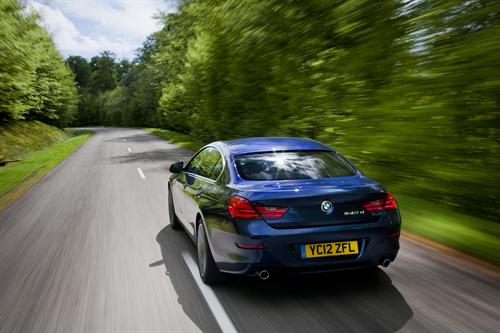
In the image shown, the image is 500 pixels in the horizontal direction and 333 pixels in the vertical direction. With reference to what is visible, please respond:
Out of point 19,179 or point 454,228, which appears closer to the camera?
point 454,228

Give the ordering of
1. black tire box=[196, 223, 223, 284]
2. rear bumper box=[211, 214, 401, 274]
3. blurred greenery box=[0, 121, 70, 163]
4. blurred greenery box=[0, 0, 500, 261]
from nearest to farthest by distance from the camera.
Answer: rear bumper box=[211, 214, 401, 274], black tire box=[196, 223, 223, 284], blurred greenery box=[0, 0, 500, 261], blurred greenery box=[0, 121, 70, 163]

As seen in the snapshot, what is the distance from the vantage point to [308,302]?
4102 millimetres

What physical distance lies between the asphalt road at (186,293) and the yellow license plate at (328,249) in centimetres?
44

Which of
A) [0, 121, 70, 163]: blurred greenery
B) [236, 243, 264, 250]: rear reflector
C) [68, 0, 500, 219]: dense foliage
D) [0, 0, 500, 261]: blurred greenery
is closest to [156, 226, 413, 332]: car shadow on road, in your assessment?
[236, 243, 264, 250]: rear reflector

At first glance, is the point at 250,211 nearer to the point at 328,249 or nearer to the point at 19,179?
the point at 328,249

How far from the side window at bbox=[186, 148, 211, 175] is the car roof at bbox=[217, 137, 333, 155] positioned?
1.88ft

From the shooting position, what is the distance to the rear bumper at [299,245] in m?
3.95

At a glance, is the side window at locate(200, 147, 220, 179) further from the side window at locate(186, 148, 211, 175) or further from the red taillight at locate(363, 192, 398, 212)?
the red taillight at locate(363, 192, 398, 212)

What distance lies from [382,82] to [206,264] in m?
5.18

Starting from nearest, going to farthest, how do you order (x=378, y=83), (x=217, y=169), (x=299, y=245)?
1. (x=299, y=245)
2. (x=217, y=169)
3. (x=378, y=83)

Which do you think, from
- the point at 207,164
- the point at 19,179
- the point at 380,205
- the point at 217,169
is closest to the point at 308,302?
the point at 380,205

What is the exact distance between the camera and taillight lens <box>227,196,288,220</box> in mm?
3988

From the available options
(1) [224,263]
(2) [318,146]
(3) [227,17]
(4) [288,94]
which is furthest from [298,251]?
(3) [227,17]

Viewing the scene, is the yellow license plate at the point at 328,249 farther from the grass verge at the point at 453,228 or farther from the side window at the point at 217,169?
the grass verge at the point at 453,228
